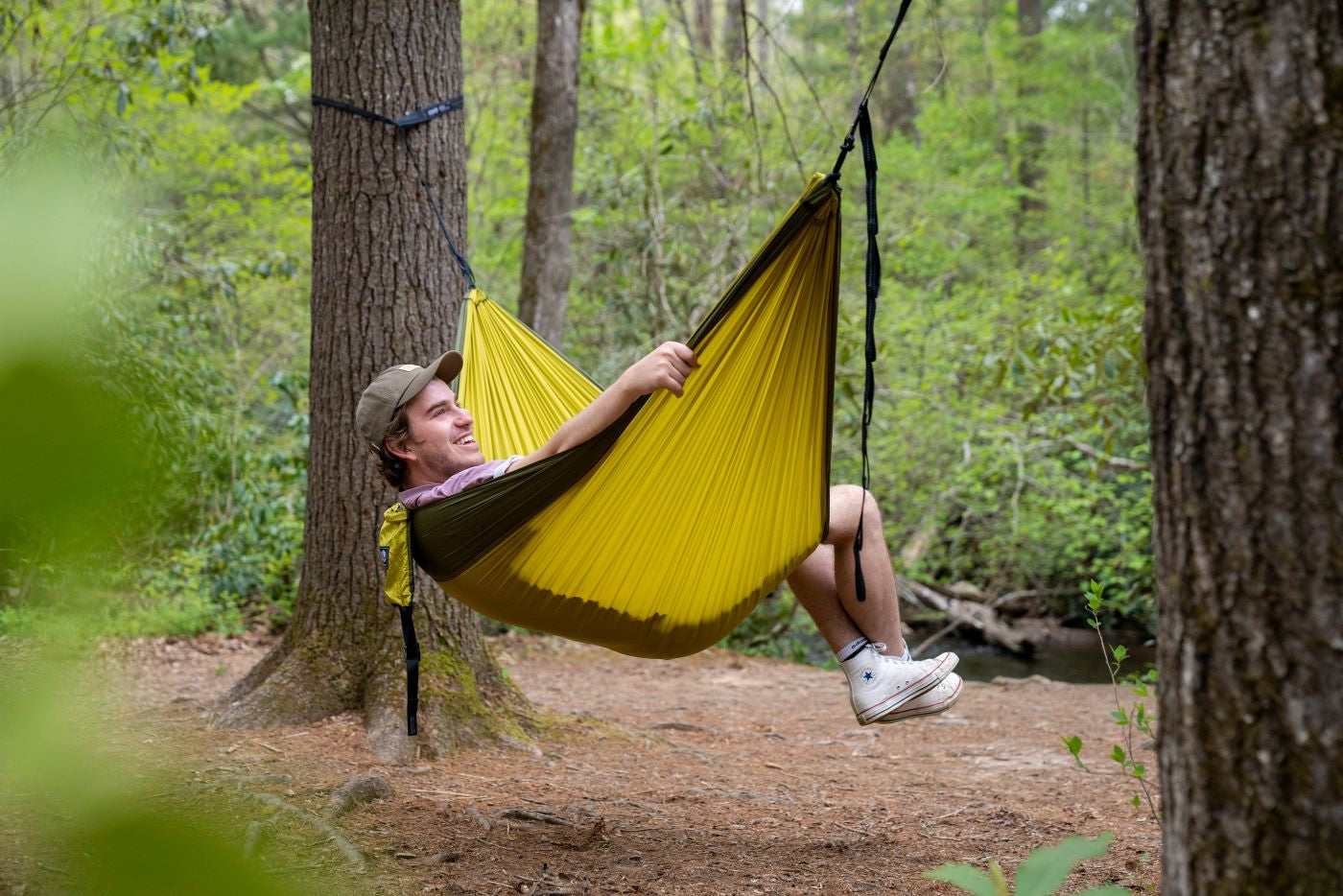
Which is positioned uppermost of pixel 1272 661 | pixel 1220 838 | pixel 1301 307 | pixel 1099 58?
pixel 1099 58

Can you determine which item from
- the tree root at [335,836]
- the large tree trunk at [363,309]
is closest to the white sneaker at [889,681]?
the tree root at [335,836]

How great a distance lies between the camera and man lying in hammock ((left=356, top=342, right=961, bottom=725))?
1915 millimetres

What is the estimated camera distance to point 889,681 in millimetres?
1918

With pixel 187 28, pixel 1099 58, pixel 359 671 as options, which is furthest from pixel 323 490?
pixel 1099 58

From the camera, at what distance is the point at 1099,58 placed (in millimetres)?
11430

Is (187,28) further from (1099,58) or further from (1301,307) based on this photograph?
(1099,58)

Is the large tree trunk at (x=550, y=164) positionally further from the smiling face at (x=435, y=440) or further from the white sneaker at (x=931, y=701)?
the white sneaker at (x=931, y=701)

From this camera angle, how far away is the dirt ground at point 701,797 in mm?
1739

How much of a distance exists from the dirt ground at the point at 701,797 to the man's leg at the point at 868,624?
264 mm

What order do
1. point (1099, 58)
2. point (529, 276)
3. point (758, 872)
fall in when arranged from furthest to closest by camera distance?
point (1099, 58) < point (529, 276) < point (758, 872)

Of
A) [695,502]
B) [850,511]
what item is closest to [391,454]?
[695,502]

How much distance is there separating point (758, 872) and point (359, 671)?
1.22 metres

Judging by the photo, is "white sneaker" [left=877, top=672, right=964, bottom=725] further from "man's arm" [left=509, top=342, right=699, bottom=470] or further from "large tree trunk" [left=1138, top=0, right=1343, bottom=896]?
"large tree trunk" [left=1138, top=0, right=1343, bottom=896]

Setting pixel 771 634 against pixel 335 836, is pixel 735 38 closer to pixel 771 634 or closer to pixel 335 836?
pixel 771 634
